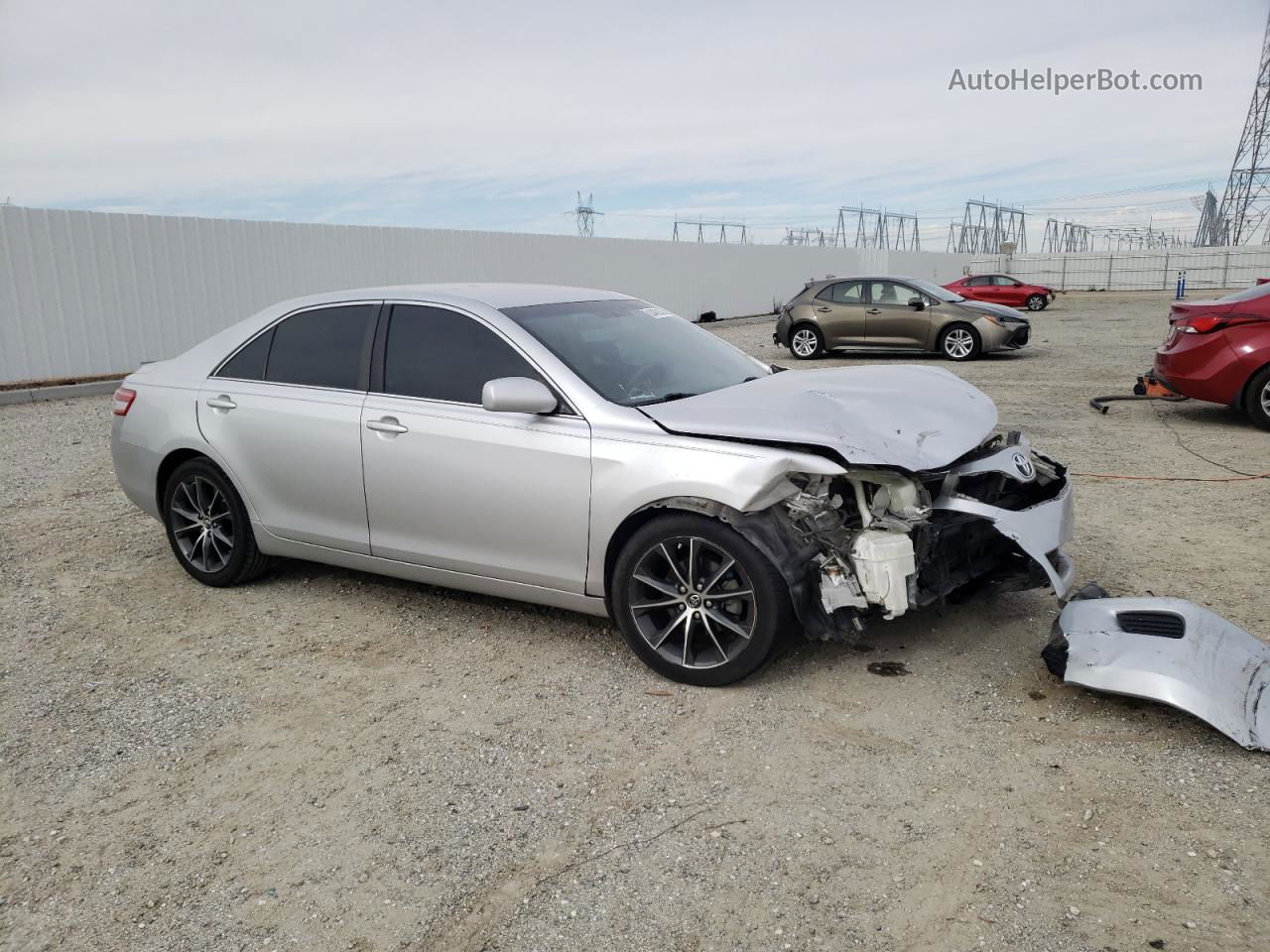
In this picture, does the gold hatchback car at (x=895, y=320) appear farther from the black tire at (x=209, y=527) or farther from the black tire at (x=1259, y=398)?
the black tire at (x=209, y=527)

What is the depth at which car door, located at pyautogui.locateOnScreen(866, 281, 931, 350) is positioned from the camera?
16.5 meters

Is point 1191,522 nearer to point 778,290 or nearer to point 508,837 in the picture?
point 508,837

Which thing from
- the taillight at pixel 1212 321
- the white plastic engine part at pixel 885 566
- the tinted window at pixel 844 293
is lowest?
the white plastic engine part at pixel 885 566

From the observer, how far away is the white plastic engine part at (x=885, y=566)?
12.3ft

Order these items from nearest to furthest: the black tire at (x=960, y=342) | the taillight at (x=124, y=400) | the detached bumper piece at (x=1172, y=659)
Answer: the detached bumper piece at (x=1172, y=659)
the taillight at (x=124, y=400)
the black tire at (x=960, y=342)

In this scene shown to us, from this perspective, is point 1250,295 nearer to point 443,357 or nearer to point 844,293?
point 443,357

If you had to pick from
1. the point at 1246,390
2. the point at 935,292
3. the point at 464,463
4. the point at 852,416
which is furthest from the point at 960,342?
the point at 464,463

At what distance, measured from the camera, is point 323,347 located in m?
5.04

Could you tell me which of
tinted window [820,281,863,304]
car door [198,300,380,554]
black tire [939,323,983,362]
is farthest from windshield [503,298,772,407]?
tinted window [820,281,863,304]

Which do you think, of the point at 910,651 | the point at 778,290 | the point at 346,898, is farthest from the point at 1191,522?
the point at 778,290

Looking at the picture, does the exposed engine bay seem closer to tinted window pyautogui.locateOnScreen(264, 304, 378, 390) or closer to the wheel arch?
tinted window pyautogui.locateOnScreen(264, 304, 378, 390)

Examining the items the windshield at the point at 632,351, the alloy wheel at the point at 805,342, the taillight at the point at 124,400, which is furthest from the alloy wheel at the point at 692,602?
the alloy wheel at the point at 805,342

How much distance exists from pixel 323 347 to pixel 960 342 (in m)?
13.3

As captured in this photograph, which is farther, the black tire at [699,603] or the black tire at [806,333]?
the black tire at [806,333]
